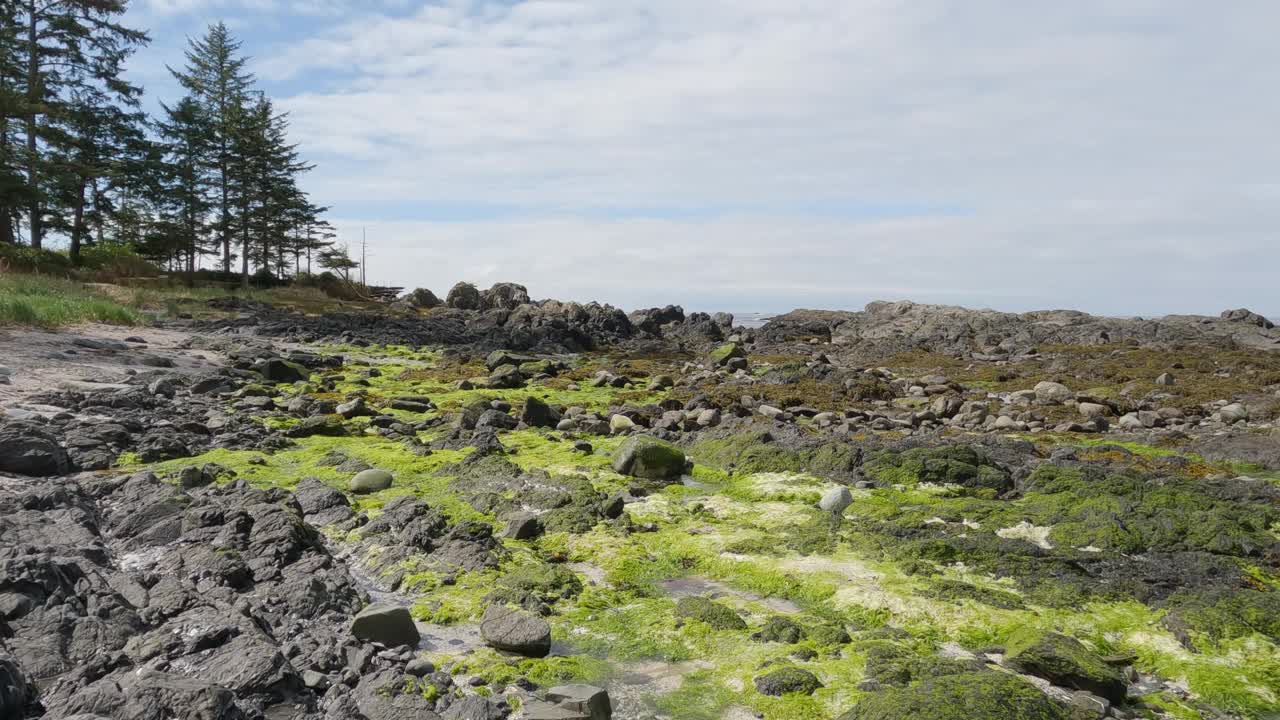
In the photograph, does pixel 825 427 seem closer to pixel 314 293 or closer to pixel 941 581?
pixel 941 581

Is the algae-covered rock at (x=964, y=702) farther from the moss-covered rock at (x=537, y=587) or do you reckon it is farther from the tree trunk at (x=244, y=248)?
the tree trunk at (x=244, y=248)

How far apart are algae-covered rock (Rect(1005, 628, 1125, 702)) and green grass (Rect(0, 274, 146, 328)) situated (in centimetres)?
1990

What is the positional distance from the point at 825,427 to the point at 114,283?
33.1 meters

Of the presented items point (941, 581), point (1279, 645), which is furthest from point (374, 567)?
point (1279, 645)

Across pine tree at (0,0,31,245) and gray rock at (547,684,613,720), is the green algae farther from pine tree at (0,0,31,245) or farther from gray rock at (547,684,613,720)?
pine tree at (0,0,31,245)

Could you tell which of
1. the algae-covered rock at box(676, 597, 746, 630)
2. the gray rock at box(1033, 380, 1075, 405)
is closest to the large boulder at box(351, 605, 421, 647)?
the algae-covered rock at box(676, 597, 746, 630)

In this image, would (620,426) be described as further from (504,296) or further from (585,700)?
(504,296)

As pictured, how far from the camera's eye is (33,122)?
104ft

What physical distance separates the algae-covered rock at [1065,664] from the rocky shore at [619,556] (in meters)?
0.02

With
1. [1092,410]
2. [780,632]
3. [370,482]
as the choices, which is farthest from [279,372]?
[1092,410]

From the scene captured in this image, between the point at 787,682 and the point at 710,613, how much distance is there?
3.53ft

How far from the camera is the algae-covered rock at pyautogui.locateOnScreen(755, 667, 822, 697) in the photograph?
15.8 ft

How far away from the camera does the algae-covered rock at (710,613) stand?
5715 millimetres

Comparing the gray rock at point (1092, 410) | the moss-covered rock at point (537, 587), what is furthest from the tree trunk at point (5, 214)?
→ the gray rock at point (1092, 410)
